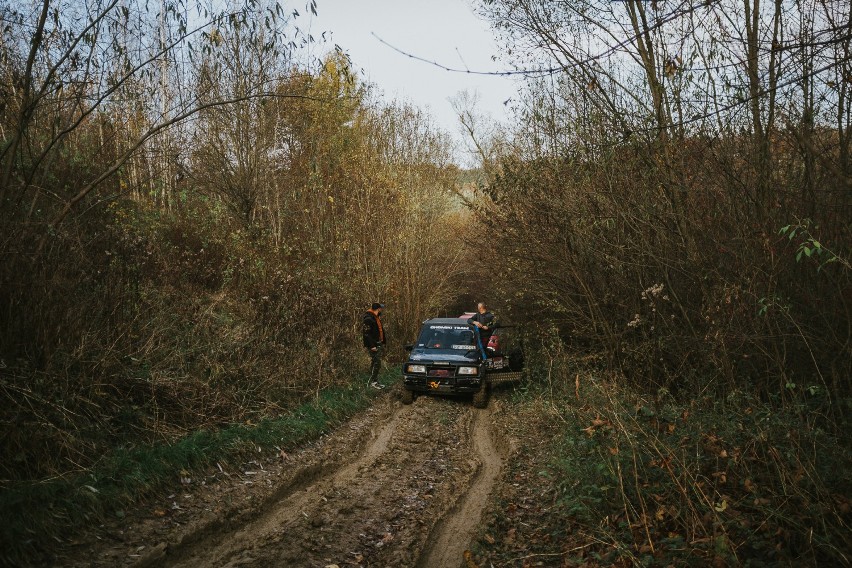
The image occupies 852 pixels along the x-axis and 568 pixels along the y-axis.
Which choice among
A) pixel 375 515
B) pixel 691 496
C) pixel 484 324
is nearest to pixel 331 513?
pixel 375 515

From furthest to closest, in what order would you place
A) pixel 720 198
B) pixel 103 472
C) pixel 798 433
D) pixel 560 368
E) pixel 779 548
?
pixel 560 368
pixel 720 198
pixel 103 472
pixel 798 433
pixel 779 548

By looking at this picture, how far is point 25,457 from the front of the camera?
5.76 m

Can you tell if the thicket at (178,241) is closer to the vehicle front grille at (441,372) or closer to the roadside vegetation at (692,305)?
the vehicle front grille at (441,372)

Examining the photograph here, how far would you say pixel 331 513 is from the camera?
6414 millimetres

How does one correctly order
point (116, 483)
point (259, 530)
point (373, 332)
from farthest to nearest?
point (373, 332) → point (116, 483) → point (259, 530)

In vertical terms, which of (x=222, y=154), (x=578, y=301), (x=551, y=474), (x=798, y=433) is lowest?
(x=551, y=474)

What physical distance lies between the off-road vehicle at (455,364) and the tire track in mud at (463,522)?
11.2 ft

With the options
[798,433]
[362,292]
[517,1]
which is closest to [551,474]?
[798,433]

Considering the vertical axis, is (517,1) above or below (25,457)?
above

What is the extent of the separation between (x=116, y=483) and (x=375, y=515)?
2692mm

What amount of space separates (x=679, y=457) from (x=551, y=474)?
6.31 ft

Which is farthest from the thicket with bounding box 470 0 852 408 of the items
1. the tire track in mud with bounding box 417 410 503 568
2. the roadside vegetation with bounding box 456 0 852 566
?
the tire track in mud with bounding box 417 410 503 568

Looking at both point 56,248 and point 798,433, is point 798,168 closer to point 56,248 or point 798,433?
point 798,433

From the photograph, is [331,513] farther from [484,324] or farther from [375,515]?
[484,324]
